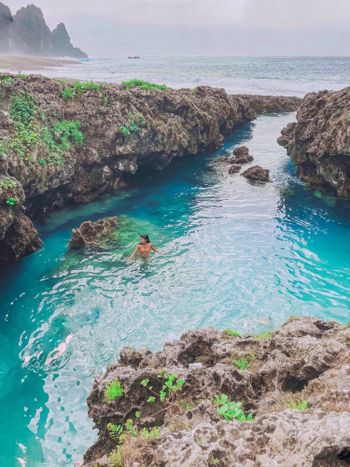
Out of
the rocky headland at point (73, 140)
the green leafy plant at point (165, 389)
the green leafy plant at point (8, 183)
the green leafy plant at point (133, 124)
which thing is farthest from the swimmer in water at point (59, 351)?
the green leafy plant at point (133, 124)

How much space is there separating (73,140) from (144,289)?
39.6ft

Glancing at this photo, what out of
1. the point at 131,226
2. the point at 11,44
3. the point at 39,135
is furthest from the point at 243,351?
the point at 11,44

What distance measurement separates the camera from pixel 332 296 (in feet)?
45.1

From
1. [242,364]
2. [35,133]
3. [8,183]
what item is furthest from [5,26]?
[242,364]

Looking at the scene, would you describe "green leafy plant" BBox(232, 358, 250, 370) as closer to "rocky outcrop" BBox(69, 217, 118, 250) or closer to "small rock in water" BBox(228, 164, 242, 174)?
"rocky outcrop" BBox(69, 217, 118, 250)

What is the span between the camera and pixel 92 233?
60.3 feet

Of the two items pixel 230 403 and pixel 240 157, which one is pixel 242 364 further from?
pixel 240 157

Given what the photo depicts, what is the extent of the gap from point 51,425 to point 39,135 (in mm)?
14871

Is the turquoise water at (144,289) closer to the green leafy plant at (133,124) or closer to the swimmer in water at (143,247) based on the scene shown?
the swimmer in water at (143,247)

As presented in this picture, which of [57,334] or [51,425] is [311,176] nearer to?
[57,334]

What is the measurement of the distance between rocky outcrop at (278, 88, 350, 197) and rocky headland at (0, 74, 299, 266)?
8731 millimetres

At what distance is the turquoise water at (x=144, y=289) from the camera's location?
942cm

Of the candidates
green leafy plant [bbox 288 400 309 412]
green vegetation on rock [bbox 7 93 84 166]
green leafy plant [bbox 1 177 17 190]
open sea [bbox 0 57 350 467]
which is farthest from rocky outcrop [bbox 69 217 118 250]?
green leafy plant [bbox 288 400 309 412]

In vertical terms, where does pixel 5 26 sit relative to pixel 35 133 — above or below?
above
